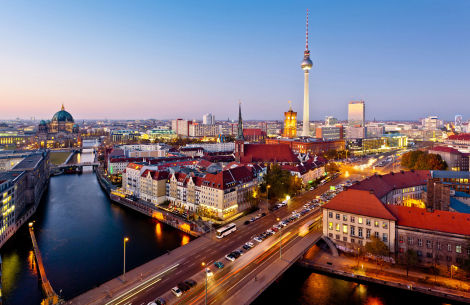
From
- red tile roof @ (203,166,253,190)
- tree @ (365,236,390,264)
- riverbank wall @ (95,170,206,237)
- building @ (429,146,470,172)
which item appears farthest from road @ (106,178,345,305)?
building @ (429,146,470,172)

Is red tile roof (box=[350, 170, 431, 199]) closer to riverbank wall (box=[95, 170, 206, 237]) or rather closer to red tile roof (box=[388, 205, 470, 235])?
red tile roof (box=[388, 205, 470, 235])

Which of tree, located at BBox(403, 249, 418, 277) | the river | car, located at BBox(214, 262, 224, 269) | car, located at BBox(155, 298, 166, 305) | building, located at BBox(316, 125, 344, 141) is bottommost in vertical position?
the river

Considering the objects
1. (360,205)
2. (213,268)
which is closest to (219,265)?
(213,268)

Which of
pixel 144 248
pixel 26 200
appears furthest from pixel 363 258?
pixel 26 200

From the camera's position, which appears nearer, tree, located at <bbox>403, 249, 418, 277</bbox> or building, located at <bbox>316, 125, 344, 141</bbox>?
tree, located at <bbox>403, 249, 418, 277</bbox>

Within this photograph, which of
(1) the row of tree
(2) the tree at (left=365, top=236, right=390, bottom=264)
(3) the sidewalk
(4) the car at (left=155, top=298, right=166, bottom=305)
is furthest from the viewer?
(1) the row of tree

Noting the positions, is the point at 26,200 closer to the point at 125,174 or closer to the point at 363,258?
the point at 125,174

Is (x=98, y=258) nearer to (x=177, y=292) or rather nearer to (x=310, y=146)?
(x=177, y=292)
